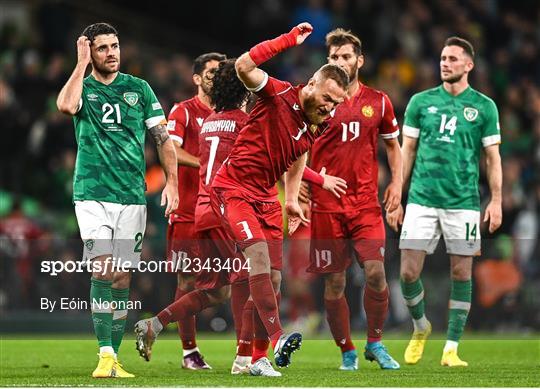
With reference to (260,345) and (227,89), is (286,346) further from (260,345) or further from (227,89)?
(227,89)

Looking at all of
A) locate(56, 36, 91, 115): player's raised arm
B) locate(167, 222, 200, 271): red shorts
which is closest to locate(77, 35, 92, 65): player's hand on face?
locate(56, 36, 91, 115): player's raised arm

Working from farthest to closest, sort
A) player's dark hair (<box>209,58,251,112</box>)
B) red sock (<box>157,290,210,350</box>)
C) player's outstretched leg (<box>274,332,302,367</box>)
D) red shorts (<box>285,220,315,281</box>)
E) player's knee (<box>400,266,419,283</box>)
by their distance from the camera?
red shorts (<box>285,220,315,281</box>) → player's knee (<box>400,266,419,283</box>) → red sock (<box>157,290,210,350</box>) → player's dark hair (<box>209,58,251,112</box>) → player's outstretched leg (<box>274,332,302,367</box>)

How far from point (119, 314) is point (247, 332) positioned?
1.04 meters

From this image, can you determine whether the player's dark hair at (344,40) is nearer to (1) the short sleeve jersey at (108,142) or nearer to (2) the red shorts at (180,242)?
(1) the short sleeve jersey at (108,142)

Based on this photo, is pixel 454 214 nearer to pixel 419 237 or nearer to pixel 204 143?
pixel 419 237

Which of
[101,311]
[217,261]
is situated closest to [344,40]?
[217,261]

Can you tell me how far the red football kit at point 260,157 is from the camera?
10211mm

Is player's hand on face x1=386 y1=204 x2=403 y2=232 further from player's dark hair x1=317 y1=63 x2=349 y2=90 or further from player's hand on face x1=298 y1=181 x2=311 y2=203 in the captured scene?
player's dark hair x1=317 y1=63 x2=349 y2=90

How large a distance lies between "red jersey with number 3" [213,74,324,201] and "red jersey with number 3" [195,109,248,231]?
0.78m

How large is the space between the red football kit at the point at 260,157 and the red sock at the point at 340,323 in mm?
1500

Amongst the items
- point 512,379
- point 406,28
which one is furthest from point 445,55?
point 406,28

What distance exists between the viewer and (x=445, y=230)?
40.4 feet

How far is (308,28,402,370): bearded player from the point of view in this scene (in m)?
11.7

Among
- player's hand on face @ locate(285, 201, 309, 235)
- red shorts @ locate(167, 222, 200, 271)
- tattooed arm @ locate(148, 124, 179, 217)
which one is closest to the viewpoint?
player's hand on face @ locate(285, 201, 309, 235)
